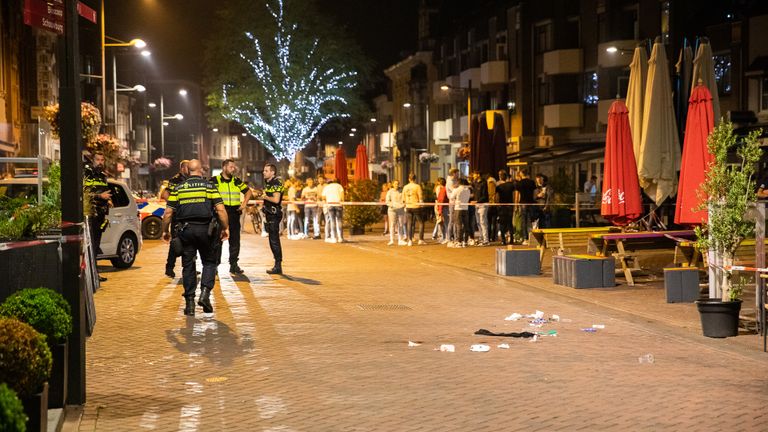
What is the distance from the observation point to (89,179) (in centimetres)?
1825

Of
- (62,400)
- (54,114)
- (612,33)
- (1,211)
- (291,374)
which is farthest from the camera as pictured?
(612,33)

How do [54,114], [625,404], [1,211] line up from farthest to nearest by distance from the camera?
1. [54,114]
2. [1,211]
3. [625,404]

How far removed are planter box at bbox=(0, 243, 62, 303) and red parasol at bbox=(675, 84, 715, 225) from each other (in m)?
9.01

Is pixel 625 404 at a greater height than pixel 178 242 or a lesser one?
lesser

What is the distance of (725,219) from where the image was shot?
40.7 ft

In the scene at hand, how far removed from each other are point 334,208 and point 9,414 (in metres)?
26.8

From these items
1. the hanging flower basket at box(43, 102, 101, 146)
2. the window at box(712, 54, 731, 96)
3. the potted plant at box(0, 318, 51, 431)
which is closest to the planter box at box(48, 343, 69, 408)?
the potted plant at box(0, 318, 51, 431)

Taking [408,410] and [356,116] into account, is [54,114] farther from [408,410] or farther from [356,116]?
[356,116]

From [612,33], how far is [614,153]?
3235 cm

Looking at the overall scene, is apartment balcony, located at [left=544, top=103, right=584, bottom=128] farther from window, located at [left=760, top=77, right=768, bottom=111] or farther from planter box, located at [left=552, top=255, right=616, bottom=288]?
planter box, located at [left=552, top=255, right=616, bottom=288]

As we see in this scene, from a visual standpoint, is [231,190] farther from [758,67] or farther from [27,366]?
[758,67]

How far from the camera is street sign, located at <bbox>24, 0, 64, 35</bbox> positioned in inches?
328

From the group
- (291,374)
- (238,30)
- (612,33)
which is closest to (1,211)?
(291,374)

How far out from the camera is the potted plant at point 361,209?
117 feet
